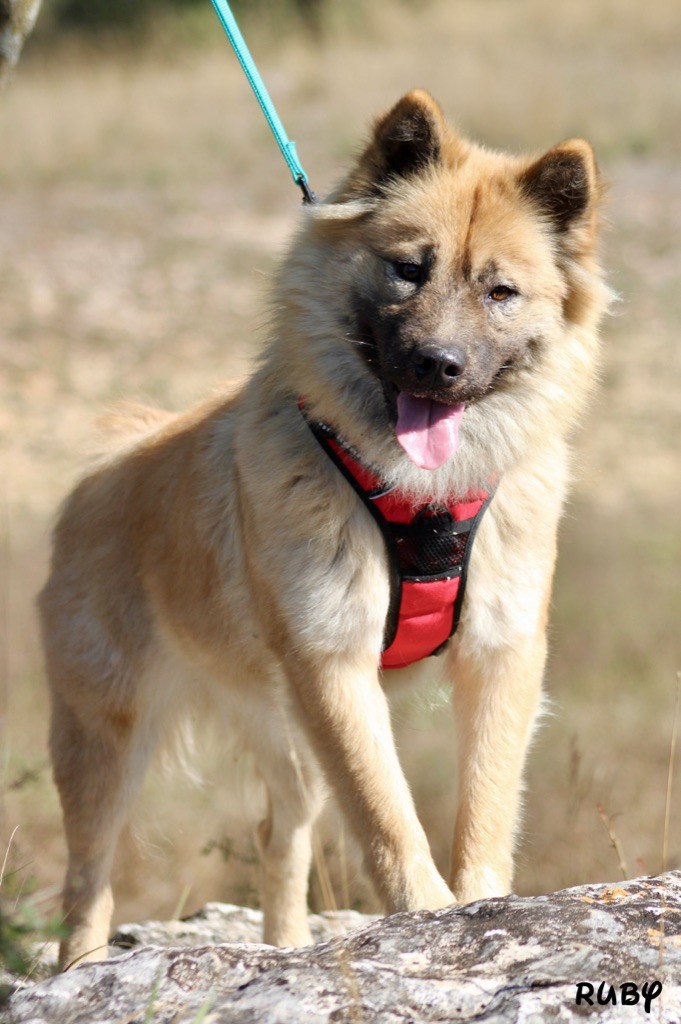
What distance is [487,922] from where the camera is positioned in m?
2.59

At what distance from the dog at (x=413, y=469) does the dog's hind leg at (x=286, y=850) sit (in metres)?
0.75

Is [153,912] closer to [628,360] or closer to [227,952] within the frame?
[227,952]

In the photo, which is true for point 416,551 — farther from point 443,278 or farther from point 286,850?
point 286,850

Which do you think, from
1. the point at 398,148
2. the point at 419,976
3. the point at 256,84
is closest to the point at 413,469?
the point at 398,148

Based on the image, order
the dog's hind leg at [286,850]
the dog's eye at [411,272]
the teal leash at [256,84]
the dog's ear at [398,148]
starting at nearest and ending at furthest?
the dog's eye at [411,272]
the dog's ear at [398,148]
the teal leash at [256,84]
the dog's hind leg at [286,850]

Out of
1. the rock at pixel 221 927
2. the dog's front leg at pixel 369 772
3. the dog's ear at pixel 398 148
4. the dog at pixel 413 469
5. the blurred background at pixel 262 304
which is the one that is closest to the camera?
the dog's front leg at pixel 369 772

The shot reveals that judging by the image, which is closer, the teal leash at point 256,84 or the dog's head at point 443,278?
the dog's head at point 443,278

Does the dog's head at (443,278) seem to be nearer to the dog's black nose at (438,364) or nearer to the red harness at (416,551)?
the dog's black nose at (438,364)

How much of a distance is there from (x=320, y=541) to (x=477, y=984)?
4.97 feet

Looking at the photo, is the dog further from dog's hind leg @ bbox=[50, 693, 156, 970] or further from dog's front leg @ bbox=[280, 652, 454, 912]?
dog's hind leg @ bbox=[50, 693, 156, 970]

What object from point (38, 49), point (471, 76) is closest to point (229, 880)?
point (471, 76)

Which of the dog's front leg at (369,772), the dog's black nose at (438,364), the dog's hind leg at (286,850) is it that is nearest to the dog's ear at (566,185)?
the dog's black nose at (438,364)

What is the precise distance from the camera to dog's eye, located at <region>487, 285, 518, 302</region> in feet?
11.8

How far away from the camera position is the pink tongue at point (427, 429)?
349 cm
